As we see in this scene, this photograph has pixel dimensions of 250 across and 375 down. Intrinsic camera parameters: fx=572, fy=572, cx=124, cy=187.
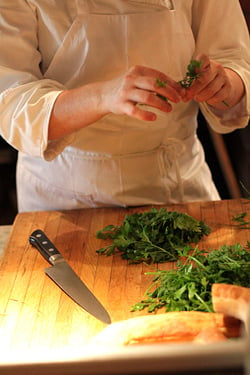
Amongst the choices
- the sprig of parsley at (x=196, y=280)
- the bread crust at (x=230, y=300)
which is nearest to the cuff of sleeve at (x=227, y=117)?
the sprig of parsley at (x=196, y=280)

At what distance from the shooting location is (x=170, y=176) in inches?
72.7

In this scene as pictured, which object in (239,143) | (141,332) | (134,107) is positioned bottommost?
(239,143)

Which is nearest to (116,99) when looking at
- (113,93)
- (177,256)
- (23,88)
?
(113,93)

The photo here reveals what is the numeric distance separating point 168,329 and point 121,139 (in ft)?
2.67

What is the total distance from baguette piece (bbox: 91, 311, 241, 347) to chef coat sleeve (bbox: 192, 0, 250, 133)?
0.84 meters

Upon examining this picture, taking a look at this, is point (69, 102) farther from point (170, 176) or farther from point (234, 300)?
point (234, 300)

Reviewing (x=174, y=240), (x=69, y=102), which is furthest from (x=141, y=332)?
(x=69, y=102)

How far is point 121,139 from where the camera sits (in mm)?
1750

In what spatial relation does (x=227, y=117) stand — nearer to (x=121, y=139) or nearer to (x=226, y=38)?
(x=226, y=38)

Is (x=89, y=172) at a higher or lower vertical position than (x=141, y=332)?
lower

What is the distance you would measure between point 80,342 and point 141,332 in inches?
6.8

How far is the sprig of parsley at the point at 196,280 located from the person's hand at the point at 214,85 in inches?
17.5

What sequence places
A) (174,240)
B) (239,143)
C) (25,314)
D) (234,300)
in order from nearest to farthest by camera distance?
(234,300), (25,314), (174,240), (239,143)

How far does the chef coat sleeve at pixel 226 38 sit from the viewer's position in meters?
1.74
